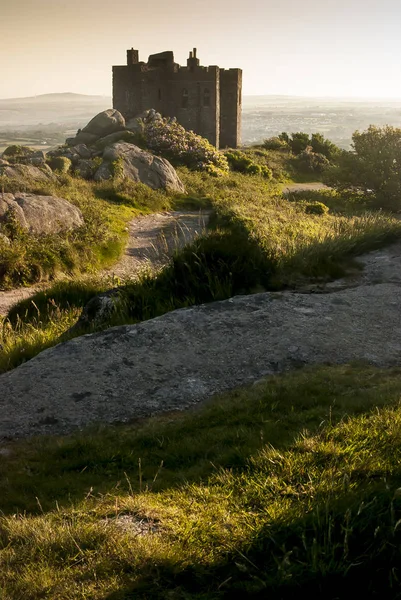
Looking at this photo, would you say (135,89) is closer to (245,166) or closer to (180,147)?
(180,147)

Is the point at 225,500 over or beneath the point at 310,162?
beneath

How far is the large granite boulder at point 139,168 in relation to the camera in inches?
1145

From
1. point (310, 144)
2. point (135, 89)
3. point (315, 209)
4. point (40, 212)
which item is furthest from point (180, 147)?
point (310, 144)

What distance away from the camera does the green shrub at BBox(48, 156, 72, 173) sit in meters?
29.0

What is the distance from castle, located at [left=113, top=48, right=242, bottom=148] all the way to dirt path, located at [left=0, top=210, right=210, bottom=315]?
70.1 feet

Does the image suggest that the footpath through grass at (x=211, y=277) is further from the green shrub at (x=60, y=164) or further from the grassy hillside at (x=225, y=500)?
the green shrub at (x=60, y=164)

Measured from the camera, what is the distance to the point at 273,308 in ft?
25.2

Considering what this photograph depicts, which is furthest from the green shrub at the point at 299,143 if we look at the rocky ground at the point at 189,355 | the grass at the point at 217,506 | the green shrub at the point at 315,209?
the grass at the point at 217,506

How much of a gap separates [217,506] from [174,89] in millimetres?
46200

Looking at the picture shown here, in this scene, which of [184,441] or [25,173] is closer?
[184,441]

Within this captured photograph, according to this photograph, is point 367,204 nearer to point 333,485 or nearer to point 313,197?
point 313,197

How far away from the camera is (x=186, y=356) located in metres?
6.47

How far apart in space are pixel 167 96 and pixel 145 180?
63.1ft

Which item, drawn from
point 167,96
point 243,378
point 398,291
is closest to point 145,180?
point 167,96
